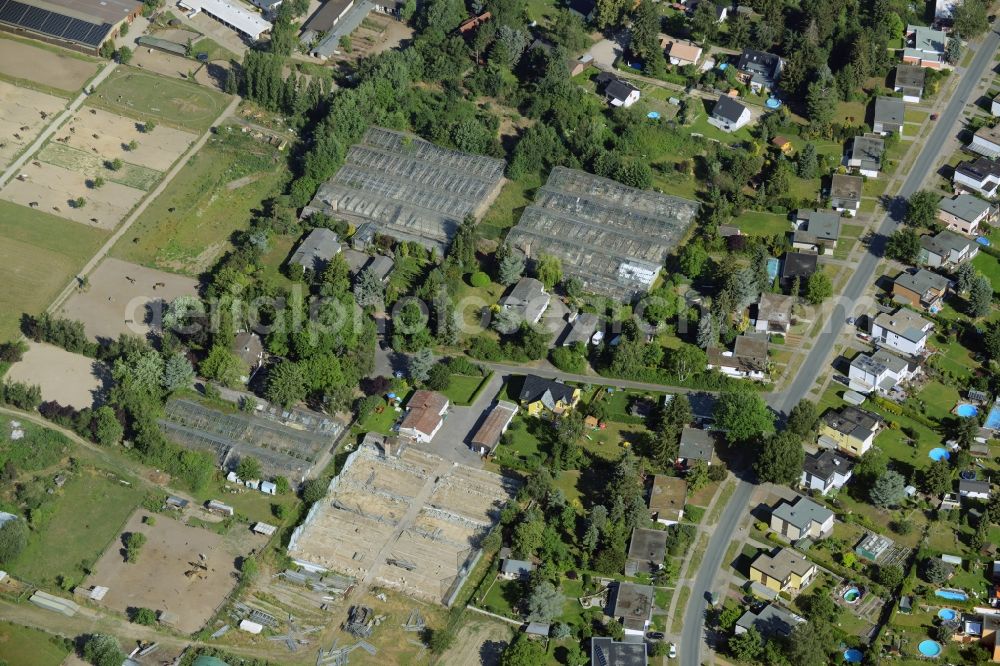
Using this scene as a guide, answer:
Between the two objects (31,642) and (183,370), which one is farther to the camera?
(183,370)

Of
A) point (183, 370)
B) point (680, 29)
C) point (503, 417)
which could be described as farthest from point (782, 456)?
point (680, 29)

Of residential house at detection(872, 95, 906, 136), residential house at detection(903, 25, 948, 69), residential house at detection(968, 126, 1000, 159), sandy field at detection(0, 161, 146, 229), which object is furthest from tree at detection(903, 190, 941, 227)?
sandy field at detection(0, 161, 146, 229)

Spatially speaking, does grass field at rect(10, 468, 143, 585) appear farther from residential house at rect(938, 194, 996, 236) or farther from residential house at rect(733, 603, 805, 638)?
residential house at rect(938, 194, 996, 236)

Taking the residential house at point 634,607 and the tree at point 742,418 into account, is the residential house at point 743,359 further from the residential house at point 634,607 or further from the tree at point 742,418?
the residential house at point 634,607

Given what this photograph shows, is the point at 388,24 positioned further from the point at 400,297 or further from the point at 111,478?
the point at 111,478

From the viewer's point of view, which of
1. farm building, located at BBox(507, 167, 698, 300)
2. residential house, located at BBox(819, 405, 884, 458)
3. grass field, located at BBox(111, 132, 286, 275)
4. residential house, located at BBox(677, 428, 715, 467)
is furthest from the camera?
grass field, located at BBox(111, 132, 286, 275)

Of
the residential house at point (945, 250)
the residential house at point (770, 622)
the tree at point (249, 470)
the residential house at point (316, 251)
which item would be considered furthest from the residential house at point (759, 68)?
the tree at point (249, 470)

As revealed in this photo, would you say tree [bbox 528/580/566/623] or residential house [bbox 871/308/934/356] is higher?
residential house [bbox 871/308/934/356]
